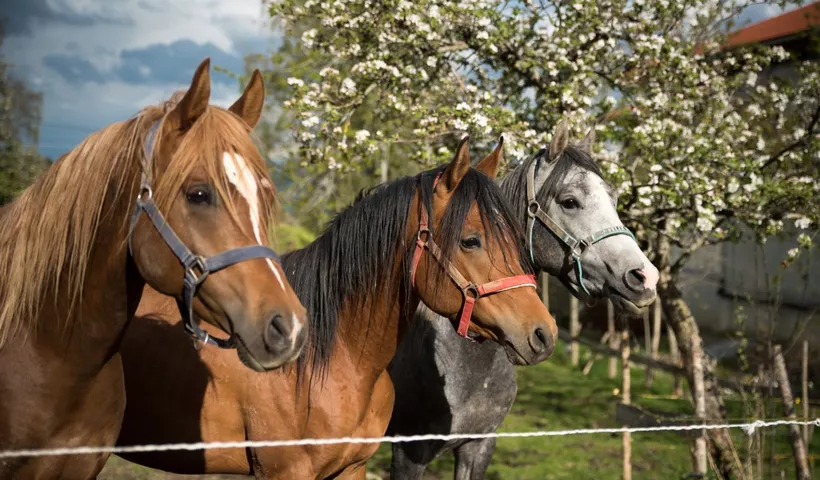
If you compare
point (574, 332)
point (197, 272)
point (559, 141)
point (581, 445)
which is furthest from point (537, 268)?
point (574, 332)

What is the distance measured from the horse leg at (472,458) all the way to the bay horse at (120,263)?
2169mm

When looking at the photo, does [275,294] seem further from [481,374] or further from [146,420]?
[481,374]

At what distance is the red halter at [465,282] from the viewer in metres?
2.76

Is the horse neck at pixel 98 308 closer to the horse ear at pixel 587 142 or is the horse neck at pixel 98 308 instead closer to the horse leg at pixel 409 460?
the horse leg at pixel 409 460

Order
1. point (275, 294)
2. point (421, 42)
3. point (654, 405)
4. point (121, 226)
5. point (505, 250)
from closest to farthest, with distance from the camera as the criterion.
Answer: point (275, 294) → point (121, 226) → point (505, 250) → point (421, 42) → point (654, 405)

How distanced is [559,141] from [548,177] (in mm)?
241

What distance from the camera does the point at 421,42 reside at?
208 inches

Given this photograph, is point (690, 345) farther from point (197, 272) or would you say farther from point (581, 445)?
Answer: point (197, 272)

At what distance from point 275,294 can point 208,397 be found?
127cm

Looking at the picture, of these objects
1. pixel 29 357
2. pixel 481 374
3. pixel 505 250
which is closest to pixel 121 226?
pixel 29 357

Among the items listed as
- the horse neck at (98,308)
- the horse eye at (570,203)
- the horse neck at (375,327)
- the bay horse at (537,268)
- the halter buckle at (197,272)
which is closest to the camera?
the halter buckle at (197,272)

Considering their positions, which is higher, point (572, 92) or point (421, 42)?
point (421, 42)

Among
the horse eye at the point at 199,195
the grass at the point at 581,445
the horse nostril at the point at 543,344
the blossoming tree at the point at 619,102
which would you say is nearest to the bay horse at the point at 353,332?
the horse nostril at the point at 543,344

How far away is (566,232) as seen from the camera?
3.53 m
